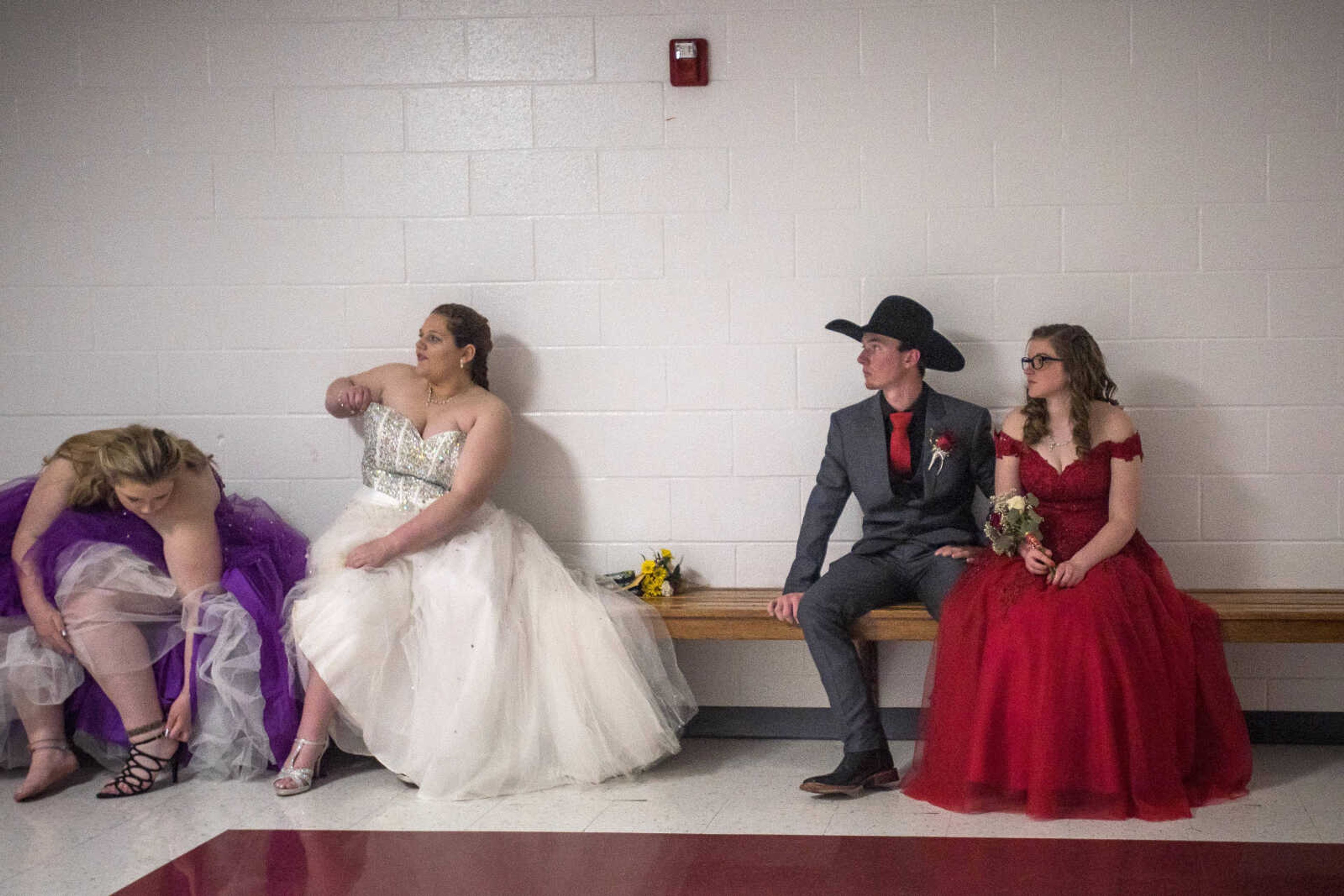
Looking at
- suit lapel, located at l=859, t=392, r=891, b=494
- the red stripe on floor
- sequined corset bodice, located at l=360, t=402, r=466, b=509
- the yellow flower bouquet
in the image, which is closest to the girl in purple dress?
sequined corset bodice, located at l=360, t=402, r=466, b=509

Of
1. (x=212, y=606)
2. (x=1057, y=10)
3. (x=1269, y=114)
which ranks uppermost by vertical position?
(x=1057, y=10)

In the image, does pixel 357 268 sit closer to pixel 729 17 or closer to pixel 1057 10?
pixel 729 17

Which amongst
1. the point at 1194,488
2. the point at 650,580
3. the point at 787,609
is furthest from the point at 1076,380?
the point at 650,580

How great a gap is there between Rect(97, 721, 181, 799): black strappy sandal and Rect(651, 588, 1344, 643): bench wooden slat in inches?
60.6

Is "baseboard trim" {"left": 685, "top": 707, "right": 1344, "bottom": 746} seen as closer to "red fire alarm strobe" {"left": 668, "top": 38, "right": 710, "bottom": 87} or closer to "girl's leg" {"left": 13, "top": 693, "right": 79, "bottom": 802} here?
"girl's leg" {"left": 13, "top": 693, "right": 79, "bottom": 802}

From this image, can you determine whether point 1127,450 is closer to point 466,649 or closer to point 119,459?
point 466,649

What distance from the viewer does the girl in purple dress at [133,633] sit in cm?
374

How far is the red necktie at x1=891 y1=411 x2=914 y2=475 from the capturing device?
3895mm

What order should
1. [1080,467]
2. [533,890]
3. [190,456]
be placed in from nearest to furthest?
[533,890] < [1080,467] < [190,456]

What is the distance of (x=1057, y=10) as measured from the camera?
4.03 m

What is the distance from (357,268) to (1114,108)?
2.54 m

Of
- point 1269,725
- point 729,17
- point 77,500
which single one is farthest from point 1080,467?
point 77,500

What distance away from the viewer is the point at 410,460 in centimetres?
407

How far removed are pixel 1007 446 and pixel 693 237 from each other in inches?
48.5
